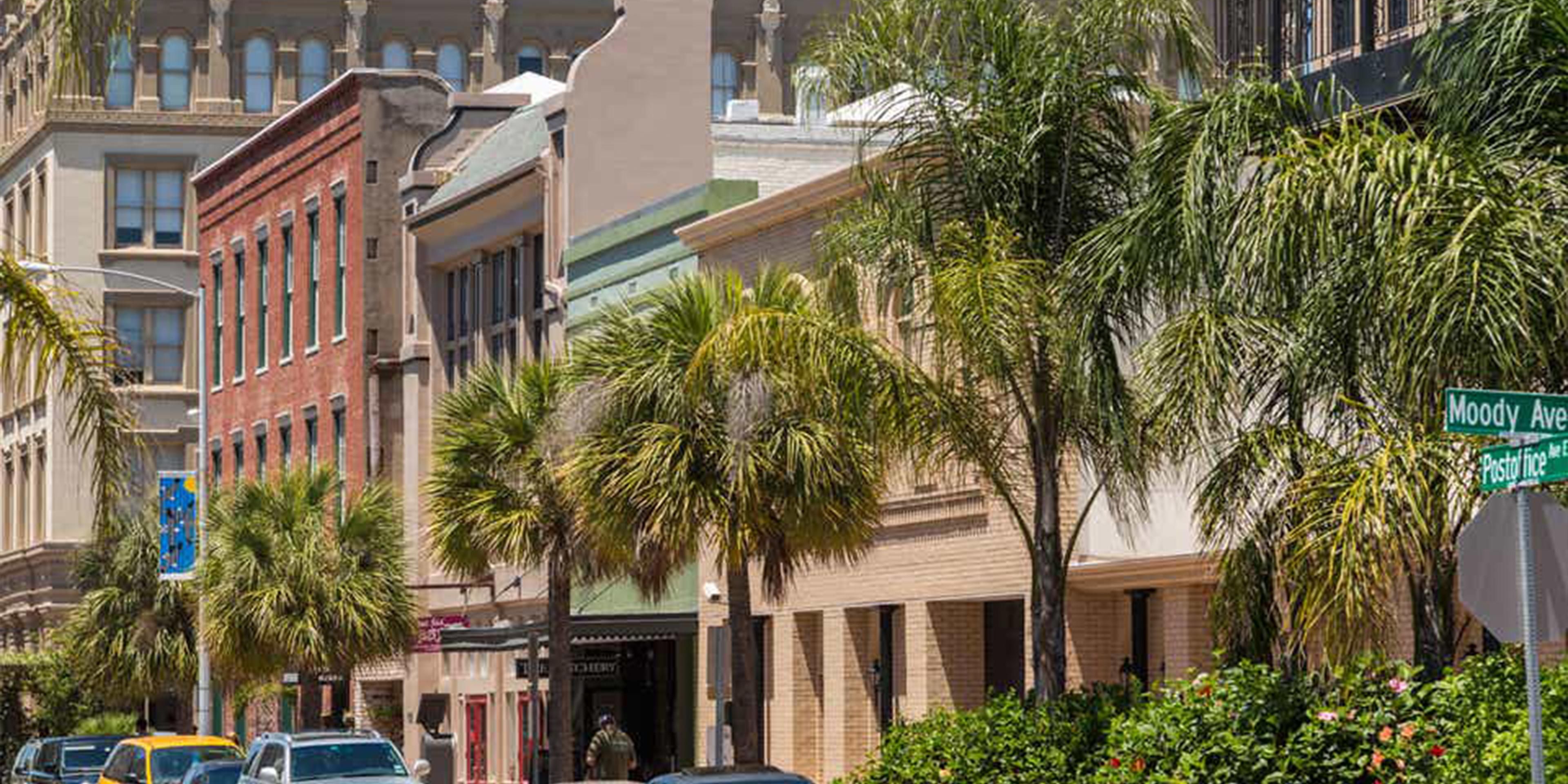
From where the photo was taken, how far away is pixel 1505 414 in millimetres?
12344

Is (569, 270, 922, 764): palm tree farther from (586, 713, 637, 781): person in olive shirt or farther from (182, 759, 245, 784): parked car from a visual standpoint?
(586, 713, 637, 781): person in olive shirt

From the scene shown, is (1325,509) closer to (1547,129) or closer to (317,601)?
(1547,129)

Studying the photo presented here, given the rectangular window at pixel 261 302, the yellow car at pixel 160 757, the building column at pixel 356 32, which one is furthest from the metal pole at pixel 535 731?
the building column at pixel 356 32

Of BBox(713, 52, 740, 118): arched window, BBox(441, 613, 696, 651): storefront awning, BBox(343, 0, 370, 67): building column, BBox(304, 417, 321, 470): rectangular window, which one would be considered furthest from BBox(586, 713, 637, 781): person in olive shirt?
BBox(343, 0, 370, 67): building column

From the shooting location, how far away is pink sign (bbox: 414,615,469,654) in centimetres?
5178

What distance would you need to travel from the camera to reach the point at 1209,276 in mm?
18250

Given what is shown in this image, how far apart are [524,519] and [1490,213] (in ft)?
64.6

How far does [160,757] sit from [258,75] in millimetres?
55279

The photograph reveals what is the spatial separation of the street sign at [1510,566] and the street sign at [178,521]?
36.7m

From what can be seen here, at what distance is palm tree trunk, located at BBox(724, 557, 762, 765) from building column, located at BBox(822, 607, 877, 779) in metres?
6.39

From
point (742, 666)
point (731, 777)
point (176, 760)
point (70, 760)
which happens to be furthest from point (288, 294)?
point (731, 777)

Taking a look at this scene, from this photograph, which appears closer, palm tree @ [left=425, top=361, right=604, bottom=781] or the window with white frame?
palm tree @ [left=425, top=361, right=604, bottom=781]

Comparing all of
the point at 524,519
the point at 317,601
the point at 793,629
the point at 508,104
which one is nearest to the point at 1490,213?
the point at 524,519

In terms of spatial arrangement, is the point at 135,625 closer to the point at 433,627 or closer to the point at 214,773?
the point at 433,627
